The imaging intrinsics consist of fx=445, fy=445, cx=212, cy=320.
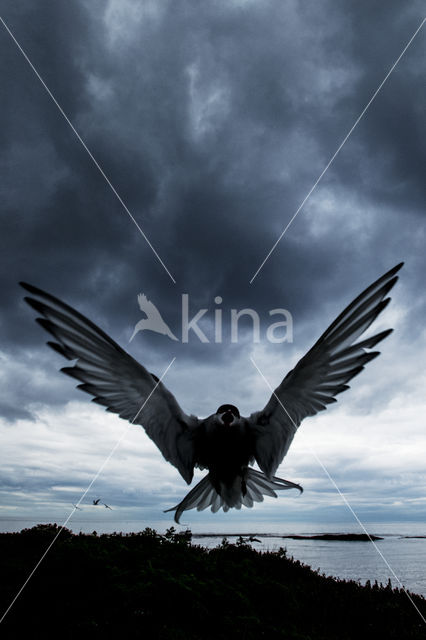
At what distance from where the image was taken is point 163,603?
634cm

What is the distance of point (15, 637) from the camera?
18.4ft

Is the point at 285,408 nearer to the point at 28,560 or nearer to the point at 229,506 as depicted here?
the point at 229,506

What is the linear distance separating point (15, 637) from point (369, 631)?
7174 mm

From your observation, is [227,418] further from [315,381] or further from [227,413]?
[315,381]

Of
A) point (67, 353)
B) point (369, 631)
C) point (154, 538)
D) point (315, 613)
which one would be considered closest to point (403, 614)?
point (369, 631)

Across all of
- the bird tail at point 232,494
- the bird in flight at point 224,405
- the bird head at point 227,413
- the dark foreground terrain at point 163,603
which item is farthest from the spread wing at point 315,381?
the dark foreground terrain at point 163,603

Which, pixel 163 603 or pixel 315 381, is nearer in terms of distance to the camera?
pixel 315 381

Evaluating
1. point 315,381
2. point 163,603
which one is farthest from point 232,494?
point 163,603

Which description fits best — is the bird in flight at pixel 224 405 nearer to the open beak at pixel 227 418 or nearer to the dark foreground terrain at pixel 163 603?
the open beak at pixel 227 418

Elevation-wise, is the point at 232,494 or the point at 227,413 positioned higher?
the point at 227,413

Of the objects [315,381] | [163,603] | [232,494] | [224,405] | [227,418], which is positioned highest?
[315,381]

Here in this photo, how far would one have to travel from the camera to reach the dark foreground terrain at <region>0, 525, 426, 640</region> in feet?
19.6

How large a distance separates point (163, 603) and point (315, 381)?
438cm

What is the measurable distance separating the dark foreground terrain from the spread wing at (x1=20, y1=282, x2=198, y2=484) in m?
2.80
